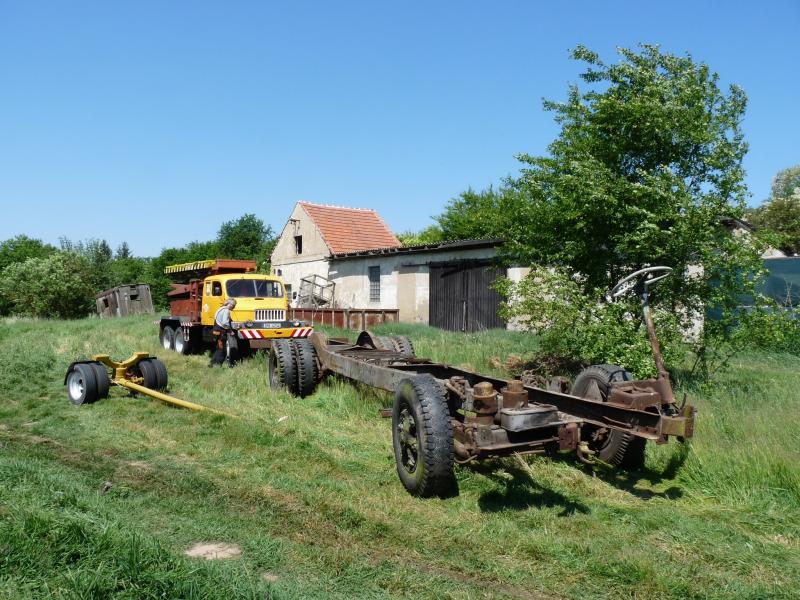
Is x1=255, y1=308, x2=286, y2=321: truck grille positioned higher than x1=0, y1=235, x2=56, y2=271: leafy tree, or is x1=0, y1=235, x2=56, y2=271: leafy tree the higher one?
x1=0, y1=235, x2=56, y2=271: leafy tree

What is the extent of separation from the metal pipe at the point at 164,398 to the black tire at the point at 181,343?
252 inches

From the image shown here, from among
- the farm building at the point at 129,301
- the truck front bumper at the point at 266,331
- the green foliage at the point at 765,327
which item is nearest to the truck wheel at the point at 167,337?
the truck front bumper at the point at 266,331

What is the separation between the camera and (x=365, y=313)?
1919 centimetres

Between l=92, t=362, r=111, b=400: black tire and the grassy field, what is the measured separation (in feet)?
2.89

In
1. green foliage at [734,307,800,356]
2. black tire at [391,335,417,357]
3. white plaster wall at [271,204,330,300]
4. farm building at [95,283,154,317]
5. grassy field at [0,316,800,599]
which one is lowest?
grassy field at [0,316,800,599]

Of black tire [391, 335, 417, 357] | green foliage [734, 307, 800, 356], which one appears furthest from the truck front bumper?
green foliage [734, 307, 800, 356]

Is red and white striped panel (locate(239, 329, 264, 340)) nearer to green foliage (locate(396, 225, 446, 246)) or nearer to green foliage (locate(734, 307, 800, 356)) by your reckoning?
green foliage (locate(734, 307, 800, 356))

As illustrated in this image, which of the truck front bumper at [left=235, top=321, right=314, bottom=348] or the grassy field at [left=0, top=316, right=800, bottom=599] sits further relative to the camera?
the truck front bumper at [left=235, top=321, right=314, bottom=348]

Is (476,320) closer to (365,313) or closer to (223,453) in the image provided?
(365,313)

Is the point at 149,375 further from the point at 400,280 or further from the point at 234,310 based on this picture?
the point at 400,280

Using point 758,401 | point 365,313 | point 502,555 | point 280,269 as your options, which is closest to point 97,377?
point 502,555

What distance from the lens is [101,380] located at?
8414mm

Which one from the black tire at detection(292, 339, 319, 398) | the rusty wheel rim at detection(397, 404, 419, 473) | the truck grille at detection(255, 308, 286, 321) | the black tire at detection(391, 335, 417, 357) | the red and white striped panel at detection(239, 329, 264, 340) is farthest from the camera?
the truck grille at detection(255, 308, 286, 321)

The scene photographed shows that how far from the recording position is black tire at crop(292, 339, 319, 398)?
343 inches
